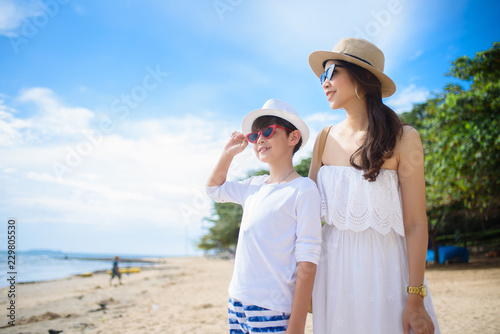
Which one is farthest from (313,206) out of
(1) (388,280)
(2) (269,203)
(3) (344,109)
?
(3) (344,109)

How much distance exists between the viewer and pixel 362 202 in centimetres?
181

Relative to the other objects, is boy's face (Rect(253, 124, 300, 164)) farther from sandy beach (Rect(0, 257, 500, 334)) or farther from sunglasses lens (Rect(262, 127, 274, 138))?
sandy beach (Rect(0, 257, 500, 334))

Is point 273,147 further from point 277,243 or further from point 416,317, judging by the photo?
point 416,317

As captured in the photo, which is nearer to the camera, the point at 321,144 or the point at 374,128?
the point at 374,128

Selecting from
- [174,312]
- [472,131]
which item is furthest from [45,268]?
[472,131]

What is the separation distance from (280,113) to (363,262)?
1066 millimetres

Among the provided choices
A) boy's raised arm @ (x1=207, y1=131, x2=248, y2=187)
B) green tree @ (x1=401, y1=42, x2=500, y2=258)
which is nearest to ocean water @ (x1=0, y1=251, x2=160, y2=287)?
boy's raised arm @ (x1=207, y1=131, x2=248, y2=187)

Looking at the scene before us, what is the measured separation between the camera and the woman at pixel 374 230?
1.67 meters

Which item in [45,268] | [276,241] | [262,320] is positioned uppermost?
[276,241]

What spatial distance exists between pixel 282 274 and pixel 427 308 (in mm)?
764

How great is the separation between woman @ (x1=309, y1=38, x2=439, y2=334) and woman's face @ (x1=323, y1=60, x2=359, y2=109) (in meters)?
0.03

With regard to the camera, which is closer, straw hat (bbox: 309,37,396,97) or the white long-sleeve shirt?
the white long-sleeve shirt

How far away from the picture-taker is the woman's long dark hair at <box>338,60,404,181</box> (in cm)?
177

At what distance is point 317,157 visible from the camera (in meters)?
2.23
